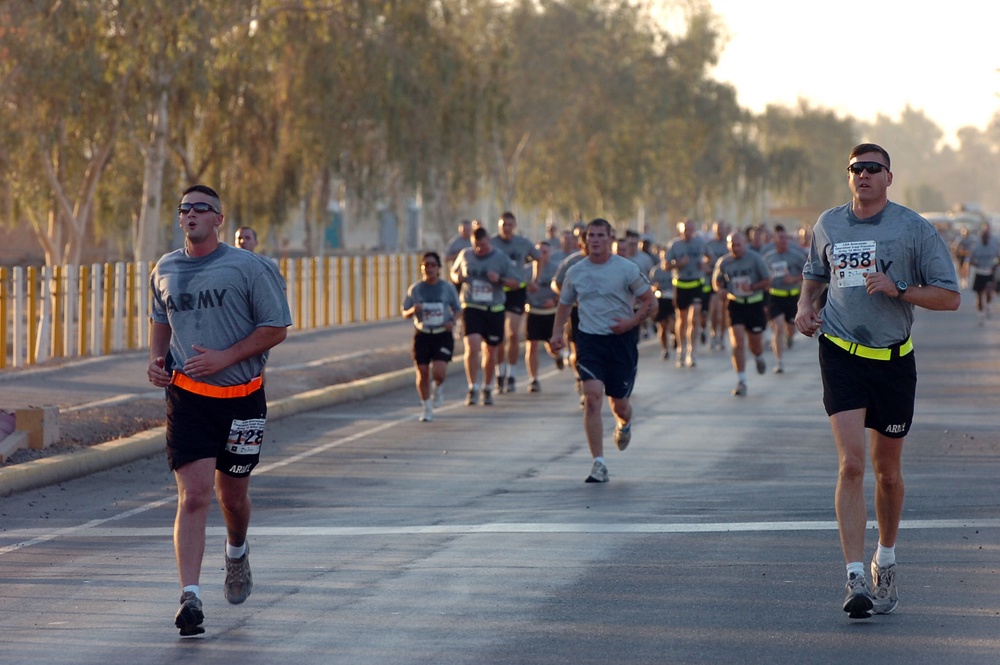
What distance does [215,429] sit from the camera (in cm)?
735

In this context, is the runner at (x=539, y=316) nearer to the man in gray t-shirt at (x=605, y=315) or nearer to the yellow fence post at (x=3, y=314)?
the yellow fence post at (x=3, y=314)

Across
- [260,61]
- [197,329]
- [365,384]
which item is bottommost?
[365,384]

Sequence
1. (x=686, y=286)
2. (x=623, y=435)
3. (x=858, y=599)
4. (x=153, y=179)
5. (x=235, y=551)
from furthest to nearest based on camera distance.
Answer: (x=153, y=179) < (x=686, y=286) < (x=623, y=435) < (x=235, y=551) < (x=858, y=599)

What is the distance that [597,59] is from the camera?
190ft

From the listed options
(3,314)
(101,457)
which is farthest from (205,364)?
(3,314)

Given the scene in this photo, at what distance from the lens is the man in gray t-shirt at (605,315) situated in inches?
495

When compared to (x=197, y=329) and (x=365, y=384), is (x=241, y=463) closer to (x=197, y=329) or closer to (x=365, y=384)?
(x=197, y=329)

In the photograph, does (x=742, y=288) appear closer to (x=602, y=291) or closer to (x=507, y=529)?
(x=602, y=291)

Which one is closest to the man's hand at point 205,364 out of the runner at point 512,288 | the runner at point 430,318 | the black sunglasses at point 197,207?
the black sunglasses at point 197,207

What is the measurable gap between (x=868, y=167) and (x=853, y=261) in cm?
41

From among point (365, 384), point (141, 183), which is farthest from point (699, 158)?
point (365, 384)

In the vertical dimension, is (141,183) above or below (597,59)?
below

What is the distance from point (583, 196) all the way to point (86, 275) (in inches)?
1541

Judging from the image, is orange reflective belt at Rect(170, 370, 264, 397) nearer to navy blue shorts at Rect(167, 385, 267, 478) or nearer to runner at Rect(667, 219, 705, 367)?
navy blue shorts at Rect(167, 385, 267, 478)
